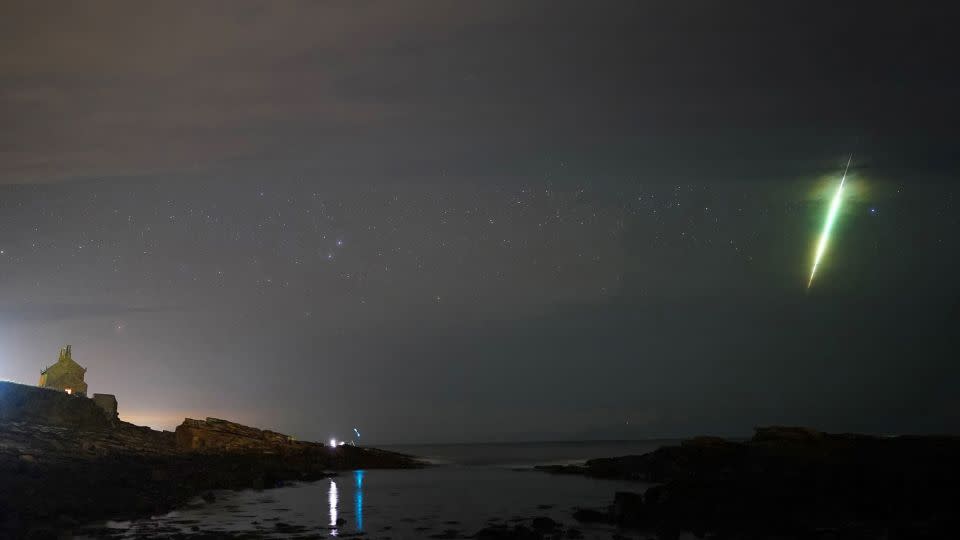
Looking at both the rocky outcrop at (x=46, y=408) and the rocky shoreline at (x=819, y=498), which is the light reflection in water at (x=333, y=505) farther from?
the rocky outcrop at (x=46, y=408)

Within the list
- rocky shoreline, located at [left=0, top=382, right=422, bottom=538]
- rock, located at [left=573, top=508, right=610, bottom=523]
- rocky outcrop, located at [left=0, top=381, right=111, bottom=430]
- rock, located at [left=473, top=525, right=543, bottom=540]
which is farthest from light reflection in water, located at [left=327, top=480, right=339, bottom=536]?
rocky outcrop, located at [left=0, top=381, right=111, bottom=430]

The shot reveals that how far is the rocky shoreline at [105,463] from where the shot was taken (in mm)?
31719

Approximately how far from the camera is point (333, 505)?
43844 millimetres

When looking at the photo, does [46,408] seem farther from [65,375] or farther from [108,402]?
[65,375]

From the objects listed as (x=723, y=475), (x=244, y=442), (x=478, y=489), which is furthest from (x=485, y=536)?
(x=244, y=442)

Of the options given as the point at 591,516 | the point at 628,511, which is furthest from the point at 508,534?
the point at 591,516

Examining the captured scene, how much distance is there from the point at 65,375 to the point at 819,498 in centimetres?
8768

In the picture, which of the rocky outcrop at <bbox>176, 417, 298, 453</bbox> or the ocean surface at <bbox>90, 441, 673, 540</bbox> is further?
the rocky outcrop at <bbox>176, 417, 298, 453</bbox>

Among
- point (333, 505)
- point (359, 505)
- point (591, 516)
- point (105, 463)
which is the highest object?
point (105, 463)

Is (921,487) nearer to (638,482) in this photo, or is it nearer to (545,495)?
(545,495)

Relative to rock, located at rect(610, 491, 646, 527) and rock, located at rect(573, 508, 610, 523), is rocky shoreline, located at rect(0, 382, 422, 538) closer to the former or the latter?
rock, located at rect(573, 508, 610, 523)

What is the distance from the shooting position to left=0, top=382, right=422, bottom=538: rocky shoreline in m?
31.7

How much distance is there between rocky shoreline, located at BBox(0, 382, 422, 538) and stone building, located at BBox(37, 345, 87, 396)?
1179 cm

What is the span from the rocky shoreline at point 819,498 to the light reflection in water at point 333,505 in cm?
1226
